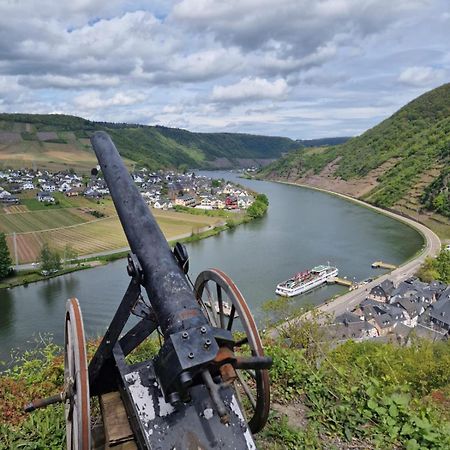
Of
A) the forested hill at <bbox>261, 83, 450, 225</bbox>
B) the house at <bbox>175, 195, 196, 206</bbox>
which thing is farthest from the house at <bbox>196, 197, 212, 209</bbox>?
the forested hill at <bbox>261, 83, 450, 225</bbox>

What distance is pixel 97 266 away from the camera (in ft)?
120

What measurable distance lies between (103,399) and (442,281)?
36300 millimetres

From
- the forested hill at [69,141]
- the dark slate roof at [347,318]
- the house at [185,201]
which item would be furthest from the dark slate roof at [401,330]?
the forested hill at [69,141]

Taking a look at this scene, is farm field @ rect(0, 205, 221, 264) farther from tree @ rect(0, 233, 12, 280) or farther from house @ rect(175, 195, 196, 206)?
house @ rect(175, 195, 196, 206)

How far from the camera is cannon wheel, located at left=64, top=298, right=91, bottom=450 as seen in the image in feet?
9.61

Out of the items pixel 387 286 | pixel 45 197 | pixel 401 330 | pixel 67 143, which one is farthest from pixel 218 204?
pixel 67 143

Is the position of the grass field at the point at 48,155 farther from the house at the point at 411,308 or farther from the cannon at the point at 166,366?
the cannon at the point at 166,366

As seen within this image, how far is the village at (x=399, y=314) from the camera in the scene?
81.9ft

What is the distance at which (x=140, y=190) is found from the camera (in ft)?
201

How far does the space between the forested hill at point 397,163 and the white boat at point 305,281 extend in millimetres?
30849

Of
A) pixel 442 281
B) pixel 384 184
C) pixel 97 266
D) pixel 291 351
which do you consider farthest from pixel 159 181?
pixel 291 351

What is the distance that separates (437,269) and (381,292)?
865 cm

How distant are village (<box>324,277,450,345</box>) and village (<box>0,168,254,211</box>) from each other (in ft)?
124

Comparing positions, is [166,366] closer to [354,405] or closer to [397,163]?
[354,405]
